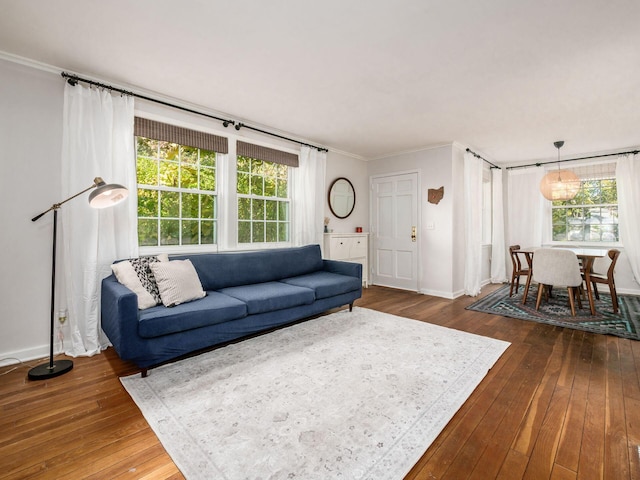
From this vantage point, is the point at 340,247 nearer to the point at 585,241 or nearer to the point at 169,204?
the point at 169,204

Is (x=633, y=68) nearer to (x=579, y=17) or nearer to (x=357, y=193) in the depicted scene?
(x=579, y=17)

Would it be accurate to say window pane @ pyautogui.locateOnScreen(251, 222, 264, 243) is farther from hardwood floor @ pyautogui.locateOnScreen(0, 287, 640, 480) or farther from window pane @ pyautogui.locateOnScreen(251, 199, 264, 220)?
hardwood floor @ pyautogui.locateOnScreen(0, 287, 640, 480)

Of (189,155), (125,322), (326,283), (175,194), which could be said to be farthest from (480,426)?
(189,155)

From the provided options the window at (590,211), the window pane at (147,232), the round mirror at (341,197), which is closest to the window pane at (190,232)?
the window pane at (147,232)

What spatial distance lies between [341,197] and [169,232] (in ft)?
10.1

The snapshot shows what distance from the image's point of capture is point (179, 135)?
11.0 feet

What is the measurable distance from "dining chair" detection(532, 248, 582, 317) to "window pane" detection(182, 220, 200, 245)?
4.52m

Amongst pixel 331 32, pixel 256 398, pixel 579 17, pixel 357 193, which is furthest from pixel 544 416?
pixel 357 193

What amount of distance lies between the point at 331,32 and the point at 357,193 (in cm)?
377

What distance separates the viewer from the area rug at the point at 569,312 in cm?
340

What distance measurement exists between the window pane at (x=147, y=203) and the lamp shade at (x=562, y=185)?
5.54 m

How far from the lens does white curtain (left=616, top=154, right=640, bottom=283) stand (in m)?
4.93

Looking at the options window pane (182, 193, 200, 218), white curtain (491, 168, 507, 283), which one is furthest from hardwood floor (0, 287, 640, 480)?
Result: white curtain (491, 168, 507, 283)

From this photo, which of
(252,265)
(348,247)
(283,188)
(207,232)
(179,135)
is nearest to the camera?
(179,135)
